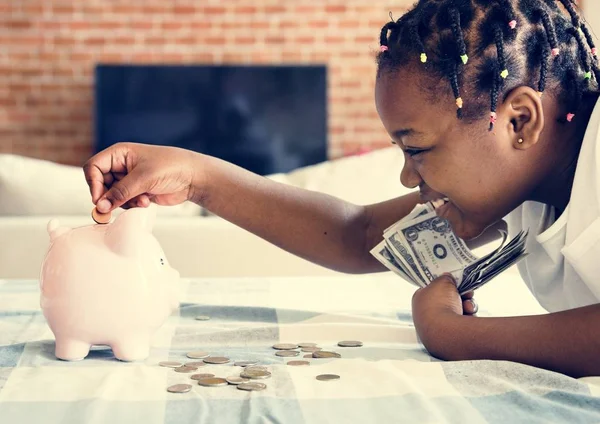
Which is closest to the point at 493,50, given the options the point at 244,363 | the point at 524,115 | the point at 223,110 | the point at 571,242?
the point at 524,115

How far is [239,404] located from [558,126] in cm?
65

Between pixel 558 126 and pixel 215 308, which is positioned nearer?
pixel 558 126

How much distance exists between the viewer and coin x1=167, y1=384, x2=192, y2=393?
3.06ft

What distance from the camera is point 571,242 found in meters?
1.16

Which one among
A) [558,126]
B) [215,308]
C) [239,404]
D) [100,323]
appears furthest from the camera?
[215,308]

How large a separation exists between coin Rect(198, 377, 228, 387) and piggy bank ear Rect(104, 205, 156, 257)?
231 millimetres

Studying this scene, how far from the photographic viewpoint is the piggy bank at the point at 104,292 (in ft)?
3.61

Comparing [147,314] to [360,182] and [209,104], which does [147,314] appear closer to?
[360,182]

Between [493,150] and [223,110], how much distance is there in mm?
4128

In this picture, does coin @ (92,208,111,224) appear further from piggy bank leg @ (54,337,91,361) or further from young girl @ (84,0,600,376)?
piggy bank leg @ (54,337,91,361)

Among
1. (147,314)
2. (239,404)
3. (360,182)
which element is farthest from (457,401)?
(360,182)

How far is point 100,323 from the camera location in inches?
43.5

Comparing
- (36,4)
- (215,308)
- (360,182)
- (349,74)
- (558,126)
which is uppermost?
(36,4)

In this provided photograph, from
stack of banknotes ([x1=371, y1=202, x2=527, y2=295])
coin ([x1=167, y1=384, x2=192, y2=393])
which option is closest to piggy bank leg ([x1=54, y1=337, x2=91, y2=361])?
coin ([x1=167, y1=384, x2=192, y2=393])
